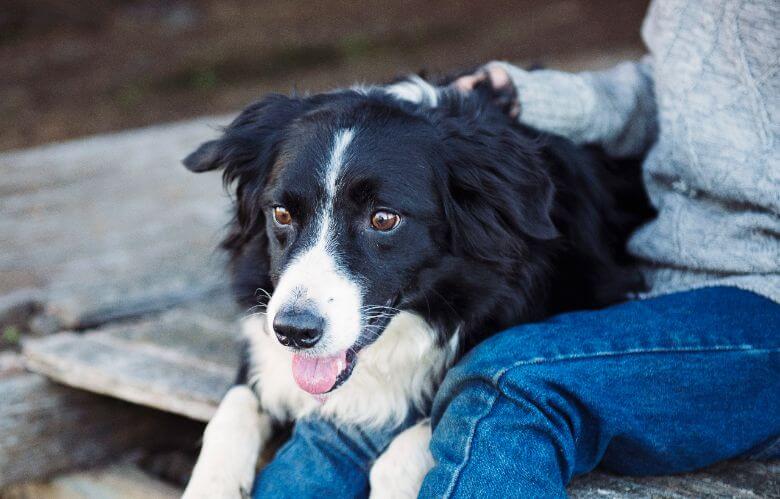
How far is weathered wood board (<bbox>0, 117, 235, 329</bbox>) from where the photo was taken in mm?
3332

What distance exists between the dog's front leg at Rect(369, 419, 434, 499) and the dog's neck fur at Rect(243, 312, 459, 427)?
5.7 inches

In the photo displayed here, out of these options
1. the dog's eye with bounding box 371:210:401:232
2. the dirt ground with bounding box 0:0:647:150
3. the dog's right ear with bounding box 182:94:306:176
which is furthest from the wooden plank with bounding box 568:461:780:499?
the dirt ground with bounding box 0:0:647:150

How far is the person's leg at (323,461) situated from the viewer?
2062mm

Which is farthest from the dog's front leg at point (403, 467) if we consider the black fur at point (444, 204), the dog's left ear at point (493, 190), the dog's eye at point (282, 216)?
the dog's eye at point (282, 216)

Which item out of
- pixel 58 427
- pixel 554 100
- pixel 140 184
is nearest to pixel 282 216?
pixel 554 100

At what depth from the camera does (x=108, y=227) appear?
12.9 feet

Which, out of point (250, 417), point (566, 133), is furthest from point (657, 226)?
point (250, 417)

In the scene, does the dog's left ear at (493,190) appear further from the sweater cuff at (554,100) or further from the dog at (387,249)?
the sweater cuff at (554,100)

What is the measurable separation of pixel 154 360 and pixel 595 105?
5.38 ft

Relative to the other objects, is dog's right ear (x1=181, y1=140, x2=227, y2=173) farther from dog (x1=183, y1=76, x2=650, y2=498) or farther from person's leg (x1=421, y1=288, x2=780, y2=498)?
person's leg (x1=421, y1=288, x2=780, y2=498)

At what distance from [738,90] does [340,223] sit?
1.03m

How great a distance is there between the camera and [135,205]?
4.15m

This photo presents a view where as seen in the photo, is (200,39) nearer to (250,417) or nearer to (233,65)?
(233,65)

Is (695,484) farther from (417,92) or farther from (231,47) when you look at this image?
(231,47)
